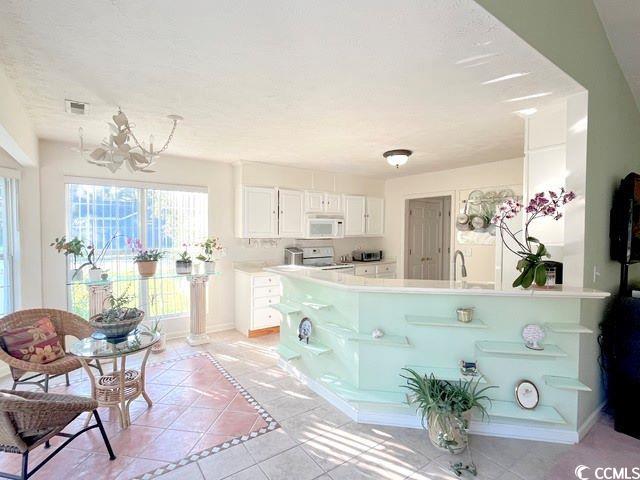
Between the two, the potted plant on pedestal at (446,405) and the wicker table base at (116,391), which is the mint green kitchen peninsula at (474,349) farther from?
the wicker table base at (116,391)

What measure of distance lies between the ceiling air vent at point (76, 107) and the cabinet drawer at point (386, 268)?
4572mm

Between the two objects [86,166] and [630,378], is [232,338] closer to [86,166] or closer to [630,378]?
[86,166]

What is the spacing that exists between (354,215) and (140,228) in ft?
11.0

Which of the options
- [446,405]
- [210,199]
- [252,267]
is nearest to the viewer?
[446,405]

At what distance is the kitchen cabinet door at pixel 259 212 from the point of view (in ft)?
14.9

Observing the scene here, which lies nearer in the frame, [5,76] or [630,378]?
[5,76]

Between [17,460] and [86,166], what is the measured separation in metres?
2.98

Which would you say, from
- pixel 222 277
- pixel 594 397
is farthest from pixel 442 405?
pixel 222 277

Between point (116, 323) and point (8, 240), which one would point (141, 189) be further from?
point (116, 323)

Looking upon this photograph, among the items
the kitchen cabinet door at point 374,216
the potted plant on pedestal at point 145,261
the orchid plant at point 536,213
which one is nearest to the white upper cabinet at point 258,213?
the potted plant on pedestal at point 145,261

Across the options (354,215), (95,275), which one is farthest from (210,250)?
(354,215)

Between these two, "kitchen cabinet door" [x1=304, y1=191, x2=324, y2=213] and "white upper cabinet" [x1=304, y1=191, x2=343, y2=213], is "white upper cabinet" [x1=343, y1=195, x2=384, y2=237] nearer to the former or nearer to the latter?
"white upper cabinet" [x1=304, y1=191, x2=343, y2=213]

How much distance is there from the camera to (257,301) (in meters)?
4.45

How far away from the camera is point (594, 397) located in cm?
251
